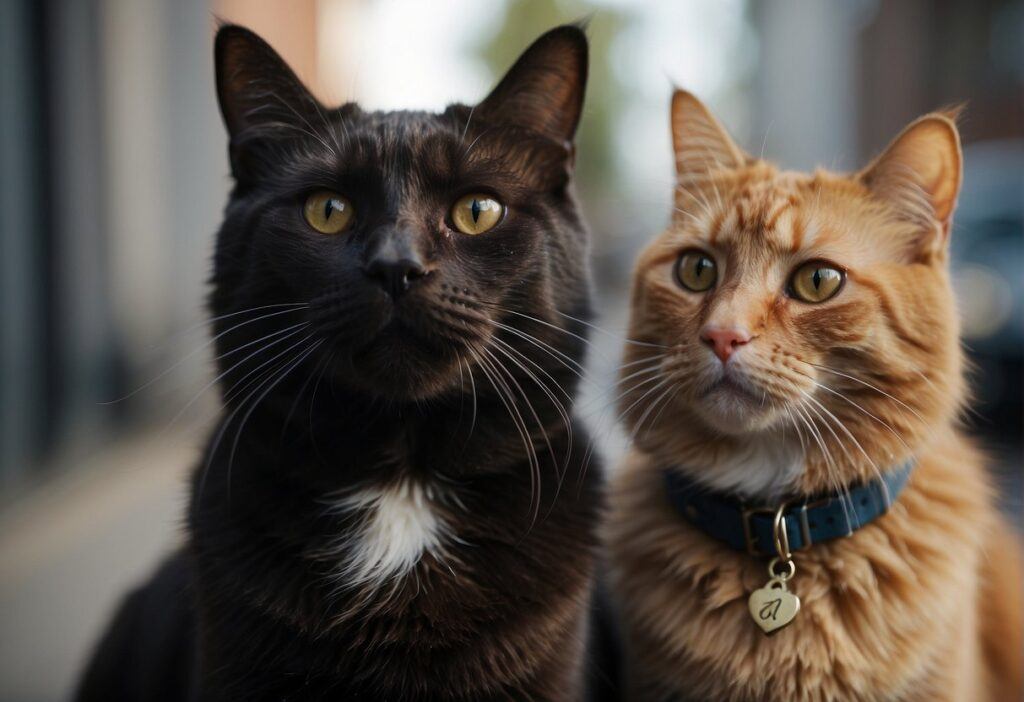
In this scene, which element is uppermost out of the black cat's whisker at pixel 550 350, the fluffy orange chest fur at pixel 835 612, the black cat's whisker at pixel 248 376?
the black cat's whisker at pixel 550 350

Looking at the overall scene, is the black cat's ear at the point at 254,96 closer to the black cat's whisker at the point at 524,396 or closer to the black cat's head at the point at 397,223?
the black cat's head at the point at 397,223

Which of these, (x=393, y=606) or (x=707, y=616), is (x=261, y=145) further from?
(x=707, y=616)

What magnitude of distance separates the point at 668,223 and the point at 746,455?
0.47 meters

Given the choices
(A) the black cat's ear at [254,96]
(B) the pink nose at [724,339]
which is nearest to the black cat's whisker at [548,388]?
(B) the pink nose at [724,339]

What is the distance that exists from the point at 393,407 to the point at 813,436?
2.17ft

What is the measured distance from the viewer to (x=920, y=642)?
1235 mm

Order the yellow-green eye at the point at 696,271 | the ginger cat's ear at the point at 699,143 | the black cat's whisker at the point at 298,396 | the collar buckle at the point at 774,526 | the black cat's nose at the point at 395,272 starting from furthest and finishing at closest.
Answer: the ginger cat's ear at the point at 699,143 < the yellow-green eye at the point at 696,271 < the collar buckle at the point at 774,526 < the black cat's whisker at the point at 298,396 < the black cat's nose at the point at 395,272

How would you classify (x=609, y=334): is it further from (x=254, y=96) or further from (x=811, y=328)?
(x=254, y=96)

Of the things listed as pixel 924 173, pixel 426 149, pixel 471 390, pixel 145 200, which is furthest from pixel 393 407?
pixel 145 200

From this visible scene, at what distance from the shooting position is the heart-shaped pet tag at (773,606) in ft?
3.98

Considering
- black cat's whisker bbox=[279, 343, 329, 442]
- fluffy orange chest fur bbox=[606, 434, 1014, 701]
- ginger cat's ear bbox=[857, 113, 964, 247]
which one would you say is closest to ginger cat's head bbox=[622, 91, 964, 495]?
ginger cat's ear bbox=[857, 113, 964, 247]

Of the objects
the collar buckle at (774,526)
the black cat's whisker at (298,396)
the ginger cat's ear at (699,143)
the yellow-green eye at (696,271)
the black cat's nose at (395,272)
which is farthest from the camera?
the ginger cat's ear at (699,143)

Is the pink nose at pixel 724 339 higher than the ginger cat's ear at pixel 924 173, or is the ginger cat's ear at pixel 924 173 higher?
the ginger cat's ear at pixel 924 173

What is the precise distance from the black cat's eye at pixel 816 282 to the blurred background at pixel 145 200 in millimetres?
347
